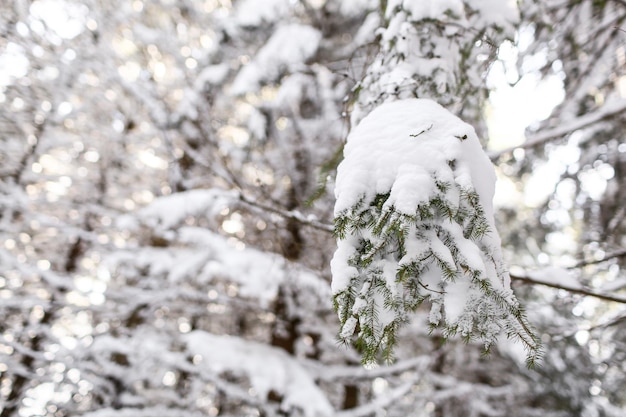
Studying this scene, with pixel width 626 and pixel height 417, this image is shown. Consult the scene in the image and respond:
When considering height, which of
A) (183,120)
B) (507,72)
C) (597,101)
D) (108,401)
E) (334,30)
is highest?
(334,30)

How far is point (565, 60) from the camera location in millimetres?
4023

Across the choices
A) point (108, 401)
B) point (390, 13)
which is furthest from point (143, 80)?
point (108, 401)

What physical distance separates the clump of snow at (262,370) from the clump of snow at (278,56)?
10.2 feet

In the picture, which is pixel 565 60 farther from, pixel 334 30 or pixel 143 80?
pixel 143 80

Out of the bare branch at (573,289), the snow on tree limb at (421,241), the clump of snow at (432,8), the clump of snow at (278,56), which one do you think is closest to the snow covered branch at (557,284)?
the bare branch at (573,289)

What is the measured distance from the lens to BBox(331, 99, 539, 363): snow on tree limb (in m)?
1.49

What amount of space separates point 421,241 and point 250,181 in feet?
15.0

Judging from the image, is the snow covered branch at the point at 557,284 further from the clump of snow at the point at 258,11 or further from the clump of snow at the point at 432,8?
the clump of snow at the point at 258,11

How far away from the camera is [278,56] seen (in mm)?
4949

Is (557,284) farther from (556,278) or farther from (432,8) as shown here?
(432,8)

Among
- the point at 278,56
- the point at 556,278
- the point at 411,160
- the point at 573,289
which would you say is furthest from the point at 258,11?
the point at 573,289

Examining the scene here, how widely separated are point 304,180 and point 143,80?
8.56 ft

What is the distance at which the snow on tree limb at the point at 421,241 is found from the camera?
1.49m

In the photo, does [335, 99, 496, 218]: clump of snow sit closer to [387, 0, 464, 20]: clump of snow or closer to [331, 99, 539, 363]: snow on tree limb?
[331, 99, 539, 363]: snow on tree limb
